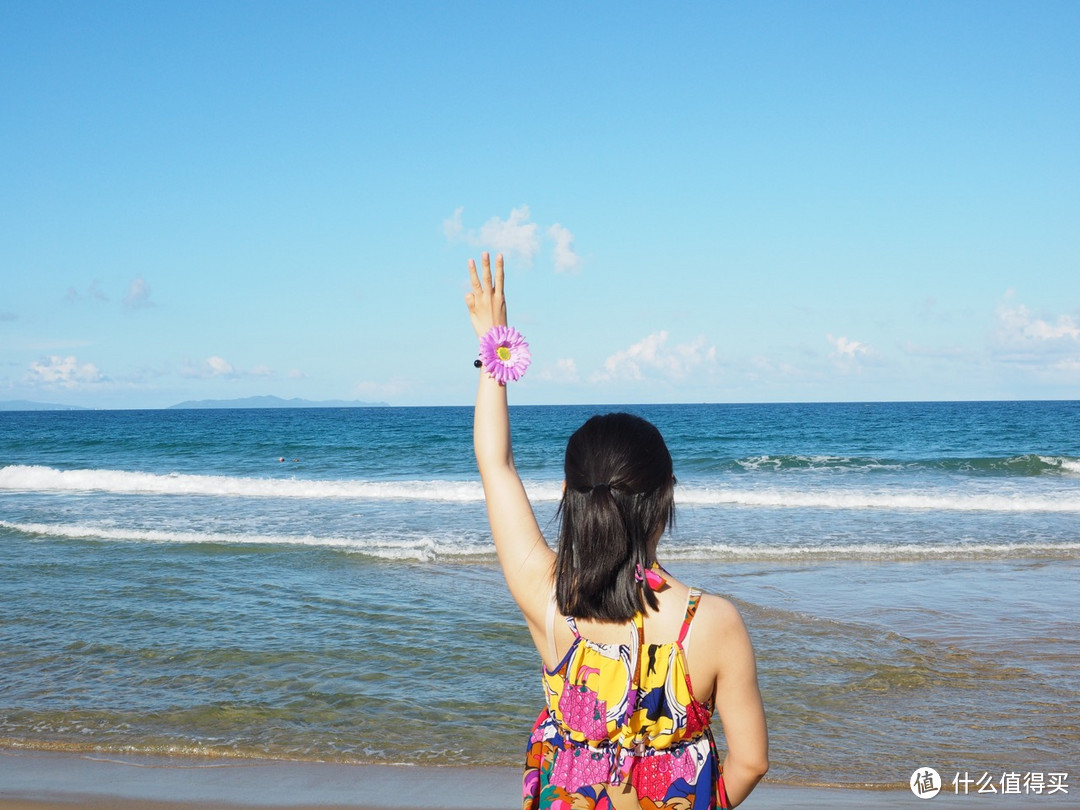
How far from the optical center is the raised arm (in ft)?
6.36

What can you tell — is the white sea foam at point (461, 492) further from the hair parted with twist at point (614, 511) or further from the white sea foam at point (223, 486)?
the hair parted with twist at point (614, 511)

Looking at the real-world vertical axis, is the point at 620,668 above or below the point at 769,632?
above

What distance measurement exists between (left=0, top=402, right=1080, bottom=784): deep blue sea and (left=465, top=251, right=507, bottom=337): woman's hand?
3.66m

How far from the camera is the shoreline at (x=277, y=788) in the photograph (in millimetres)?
4441

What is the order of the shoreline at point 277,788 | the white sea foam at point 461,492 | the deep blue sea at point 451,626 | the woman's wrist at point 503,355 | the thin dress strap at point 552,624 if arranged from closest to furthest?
the thin dress strap at point 552,624 < the woman's wrist at point 503,355 < the shoreline at point 277,788 < the deep blue sea at point 451,626 < the white sea foam at point 461,492

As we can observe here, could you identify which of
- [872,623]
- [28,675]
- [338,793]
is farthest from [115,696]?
[872,623]

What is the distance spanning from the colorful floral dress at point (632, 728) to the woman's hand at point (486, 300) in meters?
0.74

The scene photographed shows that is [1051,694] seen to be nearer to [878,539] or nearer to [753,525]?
[878,539]

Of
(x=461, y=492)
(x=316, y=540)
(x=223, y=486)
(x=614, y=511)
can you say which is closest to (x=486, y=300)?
(x=614, y=511)

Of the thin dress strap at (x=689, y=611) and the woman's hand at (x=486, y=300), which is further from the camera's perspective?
the woman's hand at (x=486, y=300)

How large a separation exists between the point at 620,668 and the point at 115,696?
18.2 ft

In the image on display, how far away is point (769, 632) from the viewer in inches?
316

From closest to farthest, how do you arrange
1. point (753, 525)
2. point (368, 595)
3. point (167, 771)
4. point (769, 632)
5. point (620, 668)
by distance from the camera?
point (620, 668), point (167, 771), point (769, 632), point (368, 595), point (753, 525)

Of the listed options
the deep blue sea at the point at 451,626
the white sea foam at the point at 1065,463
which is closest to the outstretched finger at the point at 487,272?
the deep blue sea at the point at 451,626
